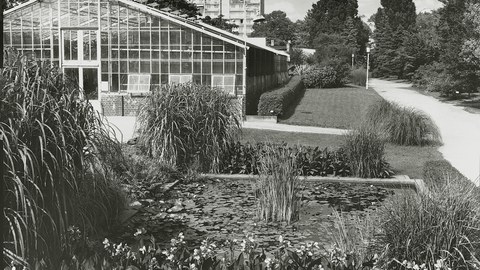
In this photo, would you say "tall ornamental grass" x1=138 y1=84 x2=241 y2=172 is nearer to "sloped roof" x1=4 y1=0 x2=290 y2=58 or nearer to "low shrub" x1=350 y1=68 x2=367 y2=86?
"sloped roof" x1=4 y1=0 x2=290 y2=58

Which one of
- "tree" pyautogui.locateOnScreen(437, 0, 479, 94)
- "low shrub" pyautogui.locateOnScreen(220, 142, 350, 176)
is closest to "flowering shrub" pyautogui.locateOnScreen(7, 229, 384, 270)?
"low shrub" pyautogui.locateOnScreen(220, 142, 350, 176)

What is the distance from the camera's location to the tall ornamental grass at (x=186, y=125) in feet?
32.1

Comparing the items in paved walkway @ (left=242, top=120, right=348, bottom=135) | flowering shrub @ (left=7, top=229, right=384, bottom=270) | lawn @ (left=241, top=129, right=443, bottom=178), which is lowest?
lawn @ (left=241, top=129, right=443, bottom=178)

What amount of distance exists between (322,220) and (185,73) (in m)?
16.8

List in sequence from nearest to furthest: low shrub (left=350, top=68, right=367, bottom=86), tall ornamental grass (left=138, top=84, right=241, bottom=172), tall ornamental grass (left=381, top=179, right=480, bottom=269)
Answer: tall ornamental grass (left=381, top=179, right=480, bottom=269) < tall ornamental grass (left=138, top=84, right=241, bottom=172) < low shrub (left=350, top=68, right=367, bottom=86)

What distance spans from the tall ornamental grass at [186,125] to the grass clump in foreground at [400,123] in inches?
230

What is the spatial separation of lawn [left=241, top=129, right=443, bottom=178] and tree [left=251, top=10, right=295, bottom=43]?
69.8 meters

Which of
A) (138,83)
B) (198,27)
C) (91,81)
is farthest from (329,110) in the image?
(91,81)

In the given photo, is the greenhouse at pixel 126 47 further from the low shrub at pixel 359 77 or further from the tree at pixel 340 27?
the tree at pixel 340 27

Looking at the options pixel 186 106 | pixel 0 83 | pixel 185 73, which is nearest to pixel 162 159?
pixel 186 106

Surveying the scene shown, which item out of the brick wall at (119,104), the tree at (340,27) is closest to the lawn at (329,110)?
the brick wall at (119,104)

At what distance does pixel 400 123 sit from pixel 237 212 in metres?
8.44

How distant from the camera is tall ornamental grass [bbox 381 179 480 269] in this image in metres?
5.01

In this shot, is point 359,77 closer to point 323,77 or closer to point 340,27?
point 323,77
